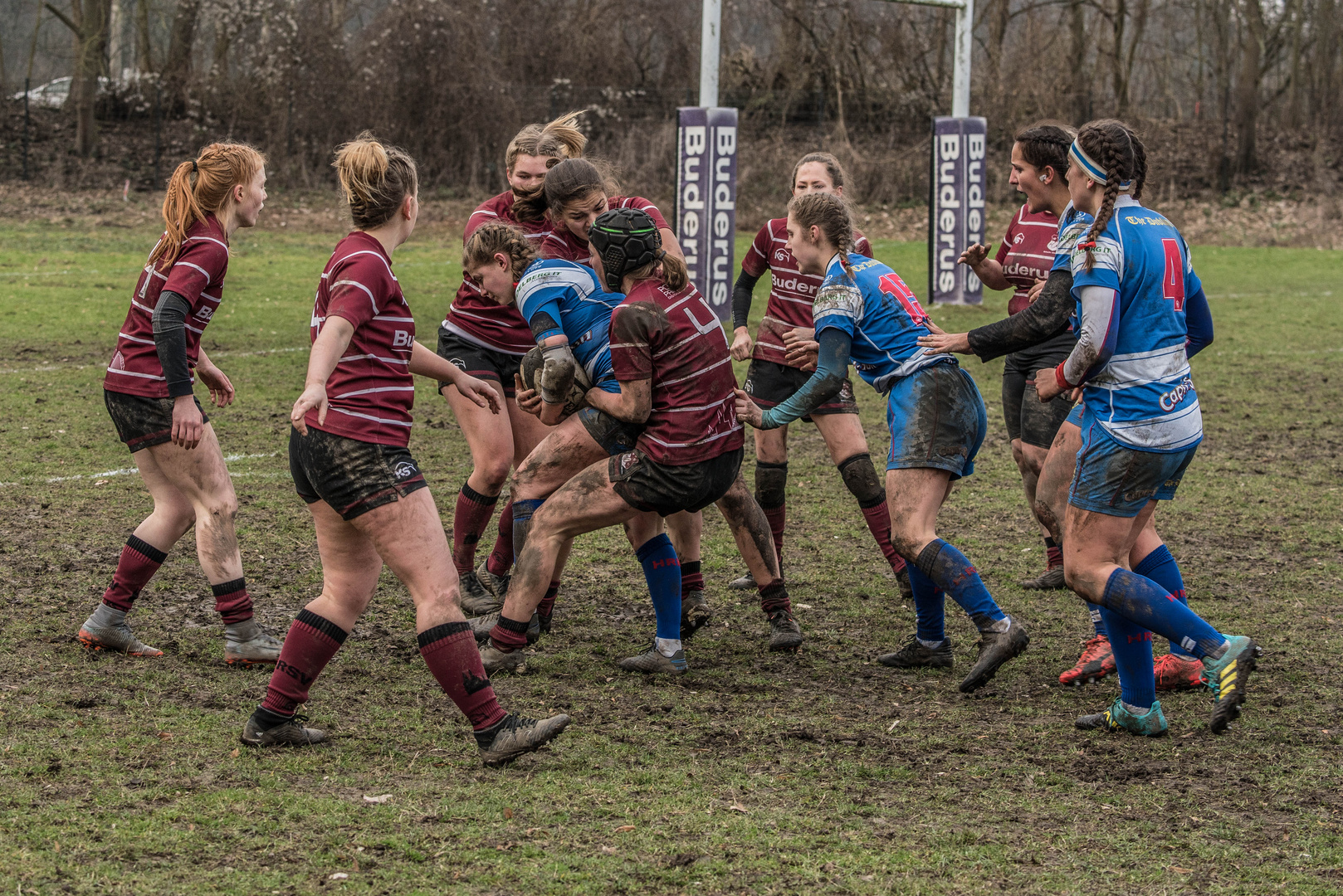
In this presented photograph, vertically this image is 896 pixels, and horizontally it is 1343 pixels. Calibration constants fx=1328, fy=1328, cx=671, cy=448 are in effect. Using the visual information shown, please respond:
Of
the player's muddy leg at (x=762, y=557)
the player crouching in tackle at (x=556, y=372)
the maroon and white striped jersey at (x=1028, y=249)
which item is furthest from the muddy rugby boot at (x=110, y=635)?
the maroon and white striped jersey at (x=1028, y=249)

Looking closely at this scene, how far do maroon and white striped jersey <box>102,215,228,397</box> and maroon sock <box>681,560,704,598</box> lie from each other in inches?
84.5

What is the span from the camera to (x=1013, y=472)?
→ 8.75 m

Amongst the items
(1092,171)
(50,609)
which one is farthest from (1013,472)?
(50,609)

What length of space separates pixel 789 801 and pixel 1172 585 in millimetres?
1933

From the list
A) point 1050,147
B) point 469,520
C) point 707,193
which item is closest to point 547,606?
point 469,520

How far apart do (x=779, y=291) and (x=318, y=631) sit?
125 inches

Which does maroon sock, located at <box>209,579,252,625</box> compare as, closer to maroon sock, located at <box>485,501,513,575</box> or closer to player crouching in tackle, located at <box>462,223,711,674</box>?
player crouching in tackle, located at <box>462,223,711,674</box>

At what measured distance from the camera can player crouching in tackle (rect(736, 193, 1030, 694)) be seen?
483 cm

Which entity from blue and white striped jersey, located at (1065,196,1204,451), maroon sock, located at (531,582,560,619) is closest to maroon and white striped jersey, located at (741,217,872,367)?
maroon sock, located at (531,582,560,619)

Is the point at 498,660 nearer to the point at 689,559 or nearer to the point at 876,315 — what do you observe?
the point at 689,559

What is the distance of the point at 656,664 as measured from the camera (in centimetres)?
512

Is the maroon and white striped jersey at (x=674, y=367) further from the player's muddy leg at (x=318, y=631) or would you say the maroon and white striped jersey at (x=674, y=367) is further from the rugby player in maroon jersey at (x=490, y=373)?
→ the rugby player in maroon jersey at (x=490, y=373)

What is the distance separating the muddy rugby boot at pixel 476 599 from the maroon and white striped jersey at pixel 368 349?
1966mm

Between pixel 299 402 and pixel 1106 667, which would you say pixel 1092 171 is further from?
pixel 299 402
